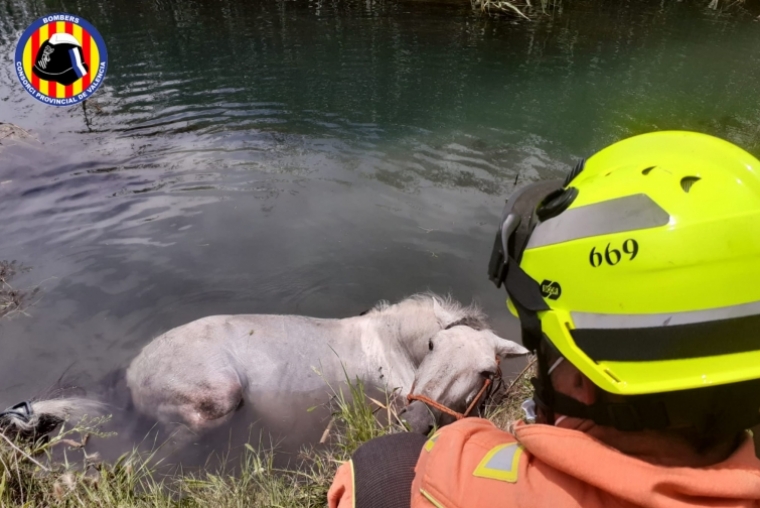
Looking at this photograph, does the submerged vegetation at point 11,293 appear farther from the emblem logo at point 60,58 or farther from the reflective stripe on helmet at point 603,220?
the reflective stripe on helmet at point 603,220

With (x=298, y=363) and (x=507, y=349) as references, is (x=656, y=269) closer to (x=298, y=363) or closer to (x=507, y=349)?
(x=507, y=349)

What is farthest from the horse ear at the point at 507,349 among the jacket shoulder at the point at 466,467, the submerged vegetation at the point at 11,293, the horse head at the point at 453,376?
the submerged vegetation at the point at 11,293

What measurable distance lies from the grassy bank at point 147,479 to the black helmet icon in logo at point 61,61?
633cm

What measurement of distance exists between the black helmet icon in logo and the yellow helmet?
848cm

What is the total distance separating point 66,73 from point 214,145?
239cm

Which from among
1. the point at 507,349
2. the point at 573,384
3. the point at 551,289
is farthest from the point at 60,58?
the point at 573,384

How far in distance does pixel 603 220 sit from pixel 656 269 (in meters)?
0.19

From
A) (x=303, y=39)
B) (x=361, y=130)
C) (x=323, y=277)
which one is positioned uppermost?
(x=303, y=39)

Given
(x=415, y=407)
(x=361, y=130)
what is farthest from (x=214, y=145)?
(x=415, y=407)

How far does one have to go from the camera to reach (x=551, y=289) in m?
1.56

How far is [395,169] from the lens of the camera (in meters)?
7.72

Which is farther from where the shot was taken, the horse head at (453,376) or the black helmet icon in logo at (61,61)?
the black helmet icon in logo at (61,61)

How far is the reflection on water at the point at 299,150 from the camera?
18.1ft

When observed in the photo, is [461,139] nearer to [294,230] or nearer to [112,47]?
[294,230]
